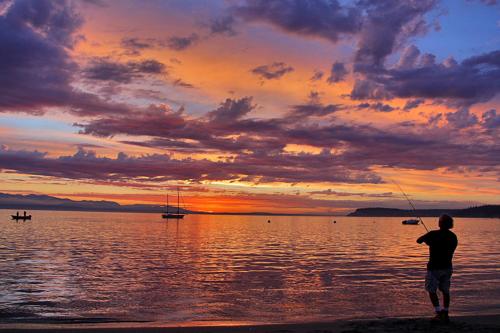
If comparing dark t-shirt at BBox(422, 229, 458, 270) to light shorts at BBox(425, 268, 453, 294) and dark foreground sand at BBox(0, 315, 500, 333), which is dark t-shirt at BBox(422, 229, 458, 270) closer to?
light shorts at BBox(425, 268, 453, 294)

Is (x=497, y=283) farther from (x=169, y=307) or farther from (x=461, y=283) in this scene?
(x=169, y=307)

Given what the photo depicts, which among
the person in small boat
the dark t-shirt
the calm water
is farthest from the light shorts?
the calm water

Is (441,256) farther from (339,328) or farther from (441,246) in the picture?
(339,328)

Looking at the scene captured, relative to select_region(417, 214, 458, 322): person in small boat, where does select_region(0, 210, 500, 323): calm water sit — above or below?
below

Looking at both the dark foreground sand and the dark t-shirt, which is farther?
the dark t-shirt

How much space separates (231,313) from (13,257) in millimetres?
28012

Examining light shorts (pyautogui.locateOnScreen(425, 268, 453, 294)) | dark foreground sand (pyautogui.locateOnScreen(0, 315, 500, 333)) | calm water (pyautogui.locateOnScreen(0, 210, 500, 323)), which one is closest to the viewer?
dark foreground sand (pyautogui.locateOnScreen(0, 315, 500, 333))

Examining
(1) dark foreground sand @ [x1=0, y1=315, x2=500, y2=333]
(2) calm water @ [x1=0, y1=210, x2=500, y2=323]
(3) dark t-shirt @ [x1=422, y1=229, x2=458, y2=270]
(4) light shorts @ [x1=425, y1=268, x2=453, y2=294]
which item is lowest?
(2) calm water @ [x1=0, y1=210, x2=500, y2=323]

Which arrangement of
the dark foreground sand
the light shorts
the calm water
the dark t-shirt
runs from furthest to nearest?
the calm water → the light shorts → the dark t-shirt → the dark foreground sand

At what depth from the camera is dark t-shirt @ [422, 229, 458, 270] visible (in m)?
13.7

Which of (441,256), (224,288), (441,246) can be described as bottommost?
(224,288)

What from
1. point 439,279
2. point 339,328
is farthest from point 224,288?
point 439,279

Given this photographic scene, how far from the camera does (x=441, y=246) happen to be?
13688 mm

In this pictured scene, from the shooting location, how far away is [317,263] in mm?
39344
